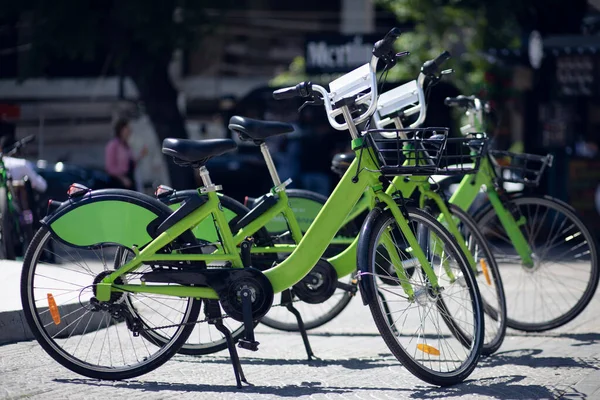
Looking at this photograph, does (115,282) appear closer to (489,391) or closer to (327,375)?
(327,375)

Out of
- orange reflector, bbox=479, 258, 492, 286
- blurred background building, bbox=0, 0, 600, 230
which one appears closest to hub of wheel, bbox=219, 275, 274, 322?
orange reflector, bbox=479, 258, 492, 286

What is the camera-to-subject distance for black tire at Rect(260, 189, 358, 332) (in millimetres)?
6535

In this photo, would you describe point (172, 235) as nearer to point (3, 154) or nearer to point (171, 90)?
point (3, 154)

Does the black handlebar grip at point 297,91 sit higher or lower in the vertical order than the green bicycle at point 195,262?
higher

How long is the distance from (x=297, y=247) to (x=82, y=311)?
1.22m

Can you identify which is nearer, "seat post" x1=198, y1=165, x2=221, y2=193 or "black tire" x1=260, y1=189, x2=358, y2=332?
"seat post" x1=198, y1=165, x2=221, y2=193

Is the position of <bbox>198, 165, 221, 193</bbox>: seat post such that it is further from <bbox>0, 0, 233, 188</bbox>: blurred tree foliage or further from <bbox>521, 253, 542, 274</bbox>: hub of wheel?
<bbox>0, 0, 233, 188</bbox>: blurred tree foliage

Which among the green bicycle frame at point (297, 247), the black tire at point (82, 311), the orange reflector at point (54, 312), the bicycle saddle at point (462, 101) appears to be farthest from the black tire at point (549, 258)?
the orange reflector at point (54, 312)

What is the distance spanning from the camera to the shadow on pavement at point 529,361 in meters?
5.90

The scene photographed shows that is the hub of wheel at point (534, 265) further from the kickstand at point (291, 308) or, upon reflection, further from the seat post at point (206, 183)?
the seat post at point (206, 183)

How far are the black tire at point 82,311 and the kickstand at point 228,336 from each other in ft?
0.22

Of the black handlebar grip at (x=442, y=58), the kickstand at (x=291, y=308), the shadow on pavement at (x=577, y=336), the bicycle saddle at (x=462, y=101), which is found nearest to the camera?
the kickstand at (x=291, y=308)

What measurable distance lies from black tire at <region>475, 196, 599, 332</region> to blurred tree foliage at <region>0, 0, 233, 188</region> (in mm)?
10856

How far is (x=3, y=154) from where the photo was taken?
9812 mm
